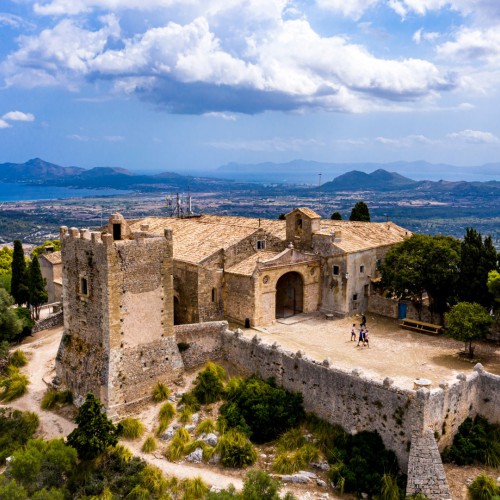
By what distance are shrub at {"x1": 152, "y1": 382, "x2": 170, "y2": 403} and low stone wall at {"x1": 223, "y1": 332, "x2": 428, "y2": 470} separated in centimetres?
468

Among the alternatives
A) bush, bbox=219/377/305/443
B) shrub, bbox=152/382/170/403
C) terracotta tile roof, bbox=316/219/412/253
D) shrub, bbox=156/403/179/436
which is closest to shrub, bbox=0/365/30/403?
shrub, bbox=152/382/170/403

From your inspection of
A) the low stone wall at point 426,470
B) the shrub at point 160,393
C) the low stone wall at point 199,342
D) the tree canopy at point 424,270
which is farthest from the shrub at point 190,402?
the tree canopy at point 424,270

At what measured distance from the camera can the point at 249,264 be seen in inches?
1369

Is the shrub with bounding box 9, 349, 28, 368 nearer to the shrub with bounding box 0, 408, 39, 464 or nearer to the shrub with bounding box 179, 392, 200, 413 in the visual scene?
the shrub with bounding box 0, 408, 39, 464

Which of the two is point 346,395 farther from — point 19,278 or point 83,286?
point 19,278

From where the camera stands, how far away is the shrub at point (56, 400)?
95.4ft

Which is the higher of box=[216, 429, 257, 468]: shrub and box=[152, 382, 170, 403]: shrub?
box=[152, 382, 170, 403]: shrub

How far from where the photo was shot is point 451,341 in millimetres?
31219

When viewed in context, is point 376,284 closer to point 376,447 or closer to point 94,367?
point 376,447

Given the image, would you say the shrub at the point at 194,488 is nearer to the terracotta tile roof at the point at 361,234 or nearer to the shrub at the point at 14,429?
the shrub at the point at 14,429

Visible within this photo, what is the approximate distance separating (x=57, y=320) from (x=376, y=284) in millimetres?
24972

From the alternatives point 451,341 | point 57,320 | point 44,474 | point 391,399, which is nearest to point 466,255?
point 451,341

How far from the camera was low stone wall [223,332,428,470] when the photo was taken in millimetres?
22266

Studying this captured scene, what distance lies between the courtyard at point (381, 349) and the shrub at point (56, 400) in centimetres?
1098
